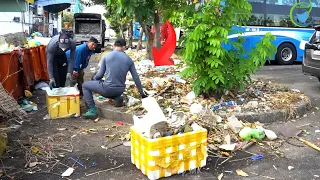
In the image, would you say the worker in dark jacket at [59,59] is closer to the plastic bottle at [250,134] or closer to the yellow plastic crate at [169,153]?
the yellow plastic crate at [169,153]

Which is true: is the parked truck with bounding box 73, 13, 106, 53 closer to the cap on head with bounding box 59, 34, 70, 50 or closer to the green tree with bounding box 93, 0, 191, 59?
the green tree with bounding box 93, 0, 191, 59

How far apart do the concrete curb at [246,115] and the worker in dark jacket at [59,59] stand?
1091 millimetres

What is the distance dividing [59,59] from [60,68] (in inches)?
8.2

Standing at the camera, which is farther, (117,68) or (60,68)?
(60,68)

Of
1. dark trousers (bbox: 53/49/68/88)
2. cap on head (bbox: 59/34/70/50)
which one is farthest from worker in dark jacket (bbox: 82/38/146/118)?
dark trousers (bbox: 53/49/68/88)

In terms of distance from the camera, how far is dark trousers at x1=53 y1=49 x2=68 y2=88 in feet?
23.0

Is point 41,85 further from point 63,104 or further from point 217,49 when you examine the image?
point 217,49

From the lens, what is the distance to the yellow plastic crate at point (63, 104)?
5949 millimetres

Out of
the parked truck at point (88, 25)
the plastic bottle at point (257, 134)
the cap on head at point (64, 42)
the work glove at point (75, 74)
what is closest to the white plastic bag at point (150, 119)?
the plastic bottle at point (257, 134)

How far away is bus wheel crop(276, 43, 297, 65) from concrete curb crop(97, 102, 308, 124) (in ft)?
28.1

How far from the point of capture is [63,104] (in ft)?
19.8

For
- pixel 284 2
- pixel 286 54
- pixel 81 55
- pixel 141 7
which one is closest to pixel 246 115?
pixel 141 7

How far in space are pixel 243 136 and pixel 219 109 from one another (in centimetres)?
101

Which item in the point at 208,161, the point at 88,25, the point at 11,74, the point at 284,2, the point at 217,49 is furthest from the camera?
the point at 88,25
